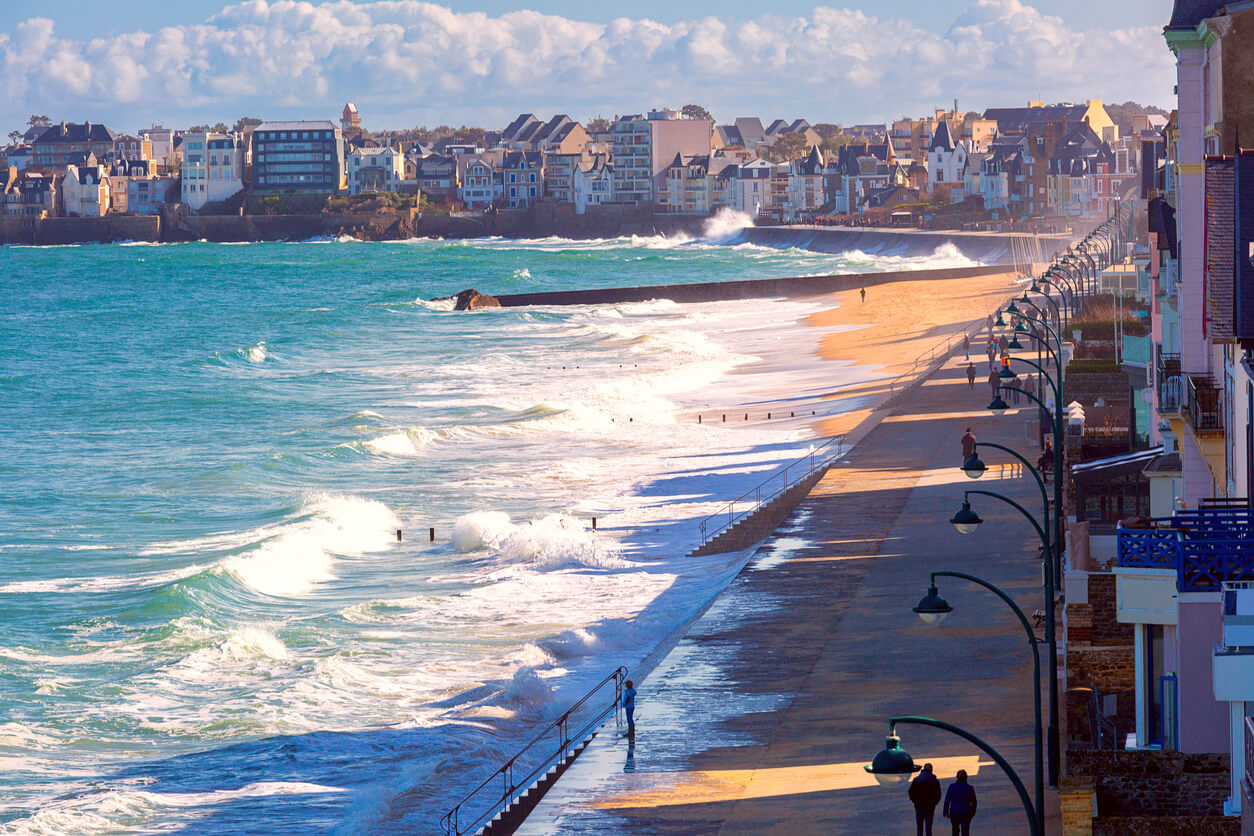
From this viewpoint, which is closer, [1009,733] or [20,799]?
[1009,733]

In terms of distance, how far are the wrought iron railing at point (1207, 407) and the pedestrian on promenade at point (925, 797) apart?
226 inches

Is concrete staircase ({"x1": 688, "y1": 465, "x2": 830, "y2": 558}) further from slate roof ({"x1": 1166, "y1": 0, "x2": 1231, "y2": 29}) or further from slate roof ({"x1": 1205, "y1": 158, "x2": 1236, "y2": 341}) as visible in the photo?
slate roof ({"x1": 1205, "y1": 158, "x2": 1236, "y2": 341})

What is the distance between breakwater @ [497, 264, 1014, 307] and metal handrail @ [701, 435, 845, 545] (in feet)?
235

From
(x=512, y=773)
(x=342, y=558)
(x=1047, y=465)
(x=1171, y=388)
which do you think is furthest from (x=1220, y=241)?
(x=342, y=558)

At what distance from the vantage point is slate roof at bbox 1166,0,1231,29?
63.8 ft

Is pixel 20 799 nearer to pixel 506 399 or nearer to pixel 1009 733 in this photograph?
pixel 1009 733

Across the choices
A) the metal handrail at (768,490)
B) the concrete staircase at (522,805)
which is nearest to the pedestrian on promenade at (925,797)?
the concrete staircase at (522,805)

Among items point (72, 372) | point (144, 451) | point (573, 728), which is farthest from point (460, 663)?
point (72, 372)

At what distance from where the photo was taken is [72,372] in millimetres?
86312

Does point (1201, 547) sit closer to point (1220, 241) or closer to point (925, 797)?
point (1220, 241)

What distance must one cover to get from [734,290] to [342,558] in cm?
8545

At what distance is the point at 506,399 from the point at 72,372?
34.4 m

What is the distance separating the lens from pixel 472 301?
4646 inches

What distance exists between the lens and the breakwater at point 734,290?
11850 centimetres
